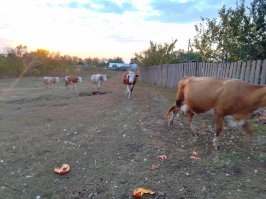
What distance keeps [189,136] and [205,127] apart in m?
1.12

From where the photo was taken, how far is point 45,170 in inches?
271

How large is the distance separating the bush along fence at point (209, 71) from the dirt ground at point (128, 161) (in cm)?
328

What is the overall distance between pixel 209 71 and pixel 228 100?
10990mm

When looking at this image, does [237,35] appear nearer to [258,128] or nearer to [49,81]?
[258,128]

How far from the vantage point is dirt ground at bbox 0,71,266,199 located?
5836 mm

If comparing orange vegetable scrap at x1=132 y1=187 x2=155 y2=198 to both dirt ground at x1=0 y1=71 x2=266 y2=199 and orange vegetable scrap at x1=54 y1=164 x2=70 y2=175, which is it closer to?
dirt ground at x1=0 y1=71 x2=266 y2=199

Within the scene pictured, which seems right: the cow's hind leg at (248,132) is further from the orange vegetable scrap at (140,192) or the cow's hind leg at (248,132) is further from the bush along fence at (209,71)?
the bush along fence at (209,71)

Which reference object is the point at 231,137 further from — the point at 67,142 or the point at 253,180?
the point at 67,142

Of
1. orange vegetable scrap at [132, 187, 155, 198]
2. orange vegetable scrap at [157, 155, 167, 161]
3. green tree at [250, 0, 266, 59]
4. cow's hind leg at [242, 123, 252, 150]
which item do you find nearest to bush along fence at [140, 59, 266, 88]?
green tree at [250, 0, 266, 59]

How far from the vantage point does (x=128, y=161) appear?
277 inches

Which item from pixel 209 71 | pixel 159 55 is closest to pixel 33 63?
pixel 159 55

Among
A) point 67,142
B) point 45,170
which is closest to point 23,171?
point 45,170

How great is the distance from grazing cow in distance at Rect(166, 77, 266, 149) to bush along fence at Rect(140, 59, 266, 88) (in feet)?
17.2

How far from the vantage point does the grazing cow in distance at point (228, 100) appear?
23.4ft
